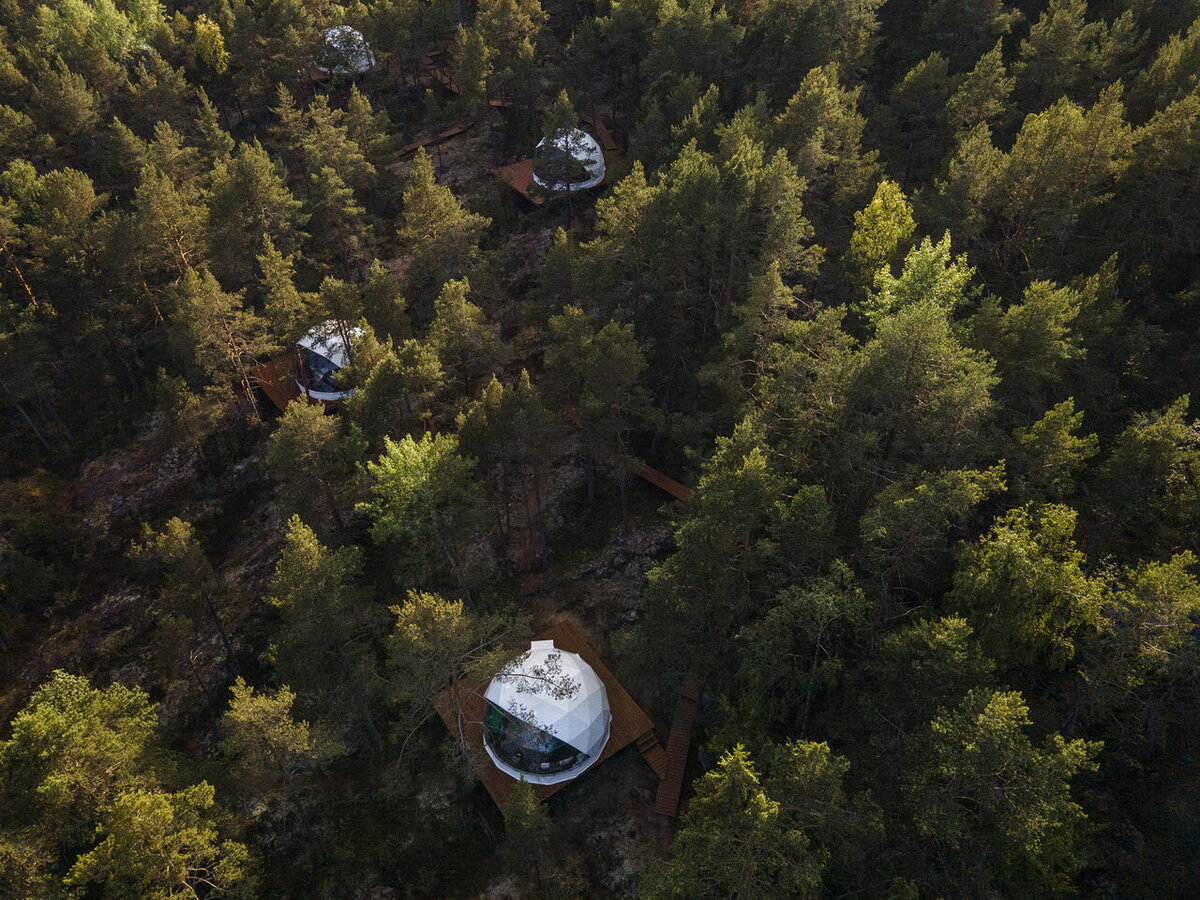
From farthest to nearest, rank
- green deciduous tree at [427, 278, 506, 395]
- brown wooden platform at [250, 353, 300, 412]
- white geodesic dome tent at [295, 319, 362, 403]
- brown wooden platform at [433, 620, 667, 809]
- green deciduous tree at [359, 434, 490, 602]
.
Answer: brown wooden platform at [250, 353, 300, 412] < white geodesic dome tent at [295, 319, 362, 403] < green deciduous tree at [427, 278, 506, 395] < brown wooden platform at [433, 620, 667, 809] < green deciduous tree at [359, 434, 490, 602]

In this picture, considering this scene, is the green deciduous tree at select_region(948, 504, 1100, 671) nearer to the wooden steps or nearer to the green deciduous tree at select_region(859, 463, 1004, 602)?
the green deciduous tree at select_region(859, 463, 1004, 602)

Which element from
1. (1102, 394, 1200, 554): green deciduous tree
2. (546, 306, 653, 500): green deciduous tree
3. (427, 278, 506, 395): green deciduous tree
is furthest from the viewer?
(427, 278, 506, 395): green deciduous tree

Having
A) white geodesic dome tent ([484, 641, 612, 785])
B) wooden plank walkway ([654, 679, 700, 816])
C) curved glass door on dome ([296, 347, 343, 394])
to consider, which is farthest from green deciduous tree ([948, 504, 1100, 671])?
curved glass door on dome ([296, 347, 343, 394])

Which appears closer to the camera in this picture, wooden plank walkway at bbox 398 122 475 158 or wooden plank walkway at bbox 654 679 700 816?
wooden plank walkway at bbox 654 679 700 816

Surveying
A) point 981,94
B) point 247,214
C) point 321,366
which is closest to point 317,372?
point 321,366

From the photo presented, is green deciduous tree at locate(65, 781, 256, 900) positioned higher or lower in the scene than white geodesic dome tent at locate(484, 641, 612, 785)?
higher

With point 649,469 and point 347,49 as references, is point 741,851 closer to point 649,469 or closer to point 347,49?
point 649,469

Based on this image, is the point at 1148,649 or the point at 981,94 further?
the point at 981,94

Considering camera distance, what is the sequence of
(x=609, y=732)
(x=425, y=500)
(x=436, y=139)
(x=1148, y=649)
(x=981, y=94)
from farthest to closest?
1. (x=436, y=139)
2. (x=981, y=94)
3. (x=609, y=732)
4. (x=425, y=500)
5. (x=1148, y=649)
